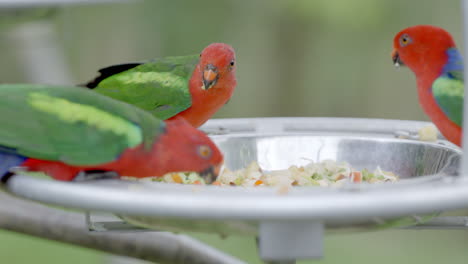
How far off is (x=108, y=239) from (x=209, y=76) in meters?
0.48

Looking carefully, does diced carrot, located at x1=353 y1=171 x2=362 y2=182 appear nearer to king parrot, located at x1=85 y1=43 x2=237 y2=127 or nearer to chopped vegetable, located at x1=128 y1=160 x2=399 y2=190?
chopped vegetable, located at x1=128 y1=160 x2=399 y2=190

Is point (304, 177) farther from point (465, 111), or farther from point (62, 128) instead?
point (62, 128)

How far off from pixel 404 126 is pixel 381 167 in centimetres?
18

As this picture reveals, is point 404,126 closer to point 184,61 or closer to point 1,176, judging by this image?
point 184,61

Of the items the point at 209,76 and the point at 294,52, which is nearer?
the point at 209,76

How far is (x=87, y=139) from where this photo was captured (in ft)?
3.29

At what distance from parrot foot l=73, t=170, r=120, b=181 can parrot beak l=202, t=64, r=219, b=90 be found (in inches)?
25.4

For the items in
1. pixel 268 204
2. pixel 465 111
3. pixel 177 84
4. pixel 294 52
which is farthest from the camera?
pixel 294 52

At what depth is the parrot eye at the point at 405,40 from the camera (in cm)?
148

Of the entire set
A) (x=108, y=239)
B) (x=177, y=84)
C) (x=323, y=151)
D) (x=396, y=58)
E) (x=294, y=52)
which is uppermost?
(x=396, y=58)

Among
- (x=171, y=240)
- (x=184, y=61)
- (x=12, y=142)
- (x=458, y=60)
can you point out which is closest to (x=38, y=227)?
(x=171, y=240)

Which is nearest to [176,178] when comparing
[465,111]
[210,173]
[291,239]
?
[210,173]

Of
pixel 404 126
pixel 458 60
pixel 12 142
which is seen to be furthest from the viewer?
pixel 404 126

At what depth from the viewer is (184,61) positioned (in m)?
1.79
